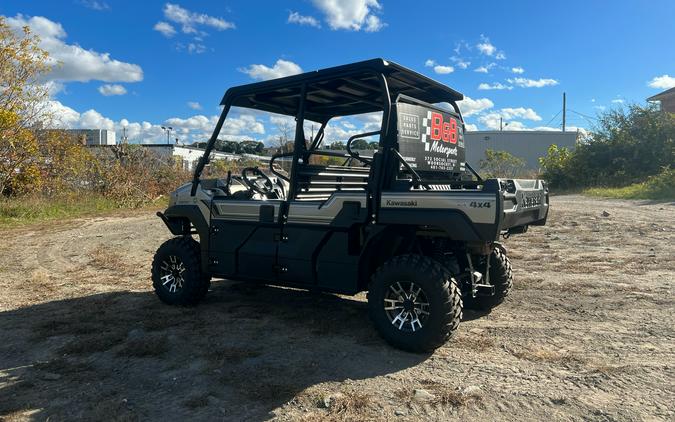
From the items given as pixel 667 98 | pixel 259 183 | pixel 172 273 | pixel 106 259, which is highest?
pixel 667 98

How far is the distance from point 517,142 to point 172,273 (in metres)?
42.0

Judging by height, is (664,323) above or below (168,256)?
below

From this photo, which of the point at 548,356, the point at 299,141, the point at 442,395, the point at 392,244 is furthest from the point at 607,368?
the point at 299,141

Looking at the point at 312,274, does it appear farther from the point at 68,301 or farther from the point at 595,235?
the point at 595,235

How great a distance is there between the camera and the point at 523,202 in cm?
419

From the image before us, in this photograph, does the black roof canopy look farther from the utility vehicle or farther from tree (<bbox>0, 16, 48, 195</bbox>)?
tree (<bbox>0, 16, 48, 195</bbox>)

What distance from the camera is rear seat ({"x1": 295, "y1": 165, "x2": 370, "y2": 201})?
4.80 metres

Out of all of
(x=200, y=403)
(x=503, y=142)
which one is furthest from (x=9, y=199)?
(x=503, y=142)

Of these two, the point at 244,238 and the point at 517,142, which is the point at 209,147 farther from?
the point at 517,142

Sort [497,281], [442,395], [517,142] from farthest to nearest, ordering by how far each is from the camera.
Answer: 1. [517,142]
2. [497,281]
3. [442,395]

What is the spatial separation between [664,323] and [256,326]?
3777mm

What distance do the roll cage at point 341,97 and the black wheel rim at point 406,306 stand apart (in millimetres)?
827

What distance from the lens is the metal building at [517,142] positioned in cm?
4288

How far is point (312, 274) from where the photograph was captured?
14.7ft
